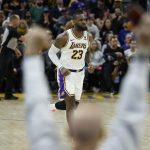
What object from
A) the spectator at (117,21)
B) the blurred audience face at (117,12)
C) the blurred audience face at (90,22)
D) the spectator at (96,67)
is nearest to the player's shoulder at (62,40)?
the spectator at (96,67)

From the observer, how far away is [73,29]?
30.3 feet

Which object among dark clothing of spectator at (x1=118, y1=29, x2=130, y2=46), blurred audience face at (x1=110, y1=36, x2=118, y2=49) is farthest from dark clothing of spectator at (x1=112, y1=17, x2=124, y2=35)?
blurred audience face at (x1=110, y1=36, x2=118, y2=49)

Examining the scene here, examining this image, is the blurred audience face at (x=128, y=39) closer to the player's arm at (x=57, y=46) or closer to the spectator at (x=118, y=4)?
the spectator at (x=118, y=4)

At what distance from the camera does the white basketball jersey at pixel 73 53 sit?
918cm

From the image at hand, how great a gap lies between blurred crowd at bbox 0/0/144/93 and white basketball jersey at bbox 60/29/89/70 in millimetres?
2424

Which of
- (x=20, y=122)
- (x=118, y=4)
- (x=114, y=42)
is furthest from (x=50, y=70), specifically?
(x=118, y=4)

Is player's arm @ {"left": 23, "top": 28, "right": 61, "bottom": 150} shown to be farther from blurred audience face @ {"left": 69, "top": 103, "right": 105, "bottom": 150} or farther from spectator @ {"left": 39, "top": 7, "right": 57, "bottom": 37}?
spectator @ {"left": 39, "top": 7, "right": 57, "bottom": 37}

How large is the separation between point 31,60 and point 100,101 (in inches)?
452

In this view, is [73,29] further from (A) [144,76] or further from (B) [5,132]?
(A) [144,76]

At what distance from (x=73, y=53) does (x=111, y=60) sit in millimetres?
5522

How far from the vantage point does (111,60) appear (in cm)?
1470

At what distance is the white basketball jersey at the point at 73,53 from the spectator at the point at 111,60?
17.7 ft

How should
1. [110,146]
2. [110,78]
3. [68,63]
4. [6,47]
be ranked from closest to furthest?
[110,146] < [68,63] < [6,47] < [110,78]

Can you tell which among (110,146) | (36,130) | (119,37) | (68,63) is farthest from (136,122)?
(119,37)
